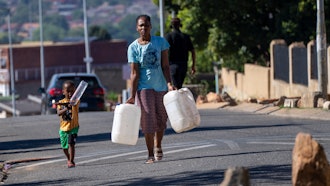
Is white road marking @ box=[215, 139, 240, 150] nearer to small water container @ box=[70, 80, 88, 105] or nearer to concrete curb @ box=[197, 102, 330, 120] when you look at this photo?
small water container @ box=[70, 80, 88, 105]

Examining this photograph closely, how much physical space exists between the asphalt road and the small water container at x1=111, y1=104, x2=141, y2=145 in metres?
0.42

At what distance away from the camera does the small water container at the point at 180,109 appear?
46.3 feet

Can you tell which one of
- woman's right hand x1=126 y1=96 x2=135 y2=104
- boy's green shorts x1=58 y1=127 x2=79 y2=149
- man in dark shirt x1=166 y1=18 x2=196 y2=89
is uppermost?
man in dark shirt x1=166 y1=18 x2=196 y2=89

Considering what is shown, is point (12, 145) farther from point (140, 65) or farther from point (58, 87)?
point (58, 87)

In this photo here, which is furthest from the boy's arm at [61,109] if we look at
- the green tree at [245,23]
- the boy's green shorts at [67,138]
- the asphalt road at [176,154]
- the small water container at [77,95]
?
the green tree at [245,23]

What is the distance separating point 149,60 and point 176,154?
1.72 metres

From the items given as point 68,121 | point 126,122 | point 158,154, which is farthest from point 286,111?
point 126,122

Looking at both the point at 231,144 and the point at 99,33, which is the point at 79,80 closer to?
the point at 231,144

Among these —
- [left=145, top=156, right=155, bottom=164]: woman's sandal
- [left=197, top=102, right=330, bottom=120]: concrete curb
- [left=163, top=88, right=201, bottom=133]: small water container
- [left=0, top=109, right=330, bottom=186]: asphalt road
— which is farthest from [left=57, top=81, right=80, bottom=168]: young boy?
[left=197, top=102, right=330, bottom=120]: concrete curb

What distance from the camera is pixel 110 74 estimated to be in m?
107

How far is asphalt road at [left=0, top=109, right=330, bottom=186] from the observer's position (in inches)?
525

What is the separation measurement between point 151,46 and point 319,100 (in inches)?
398

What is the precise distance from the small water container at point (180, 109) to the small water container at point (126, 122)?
0.41m

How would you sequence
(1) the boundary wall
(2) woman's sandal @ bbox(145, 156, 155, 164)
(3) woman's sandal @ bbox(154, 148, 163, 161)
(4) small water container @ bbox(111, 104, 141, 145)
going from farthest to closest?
(1) the boundary wall
(3) woman's sandal @ bbox(154, 148, 163, 161)
(2) woman's sandal @ bbox(145, 156, 155, 164)
(4) small water container @ bbox(111, 104, 141, 145)
